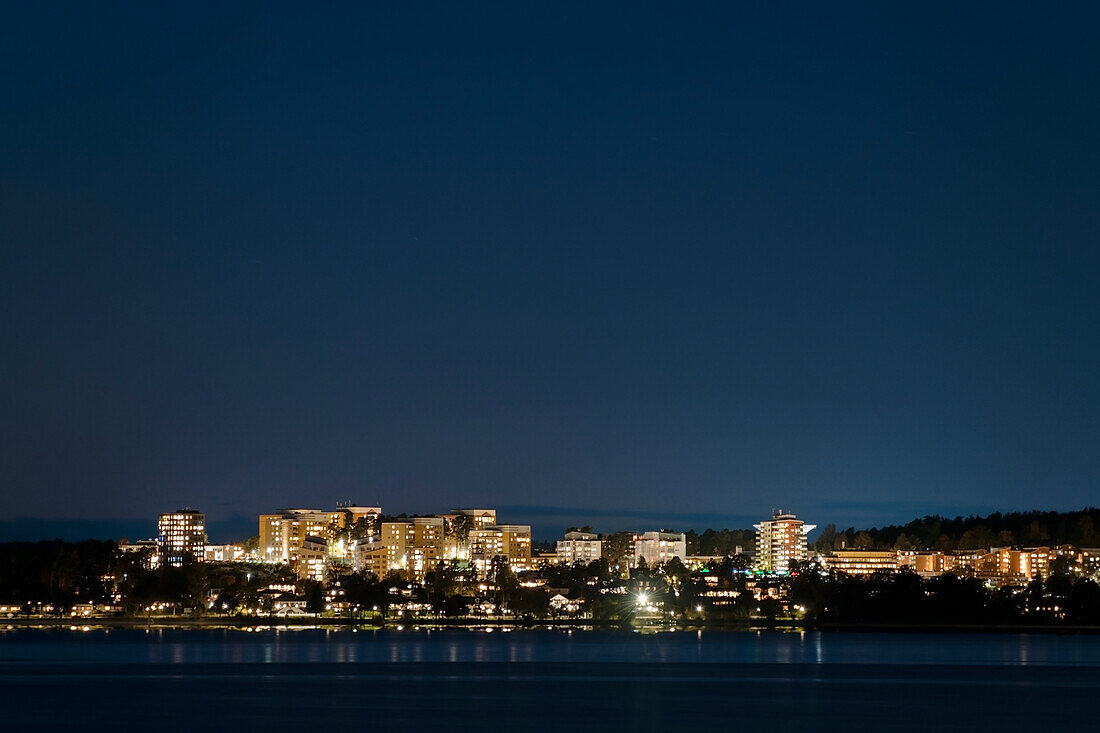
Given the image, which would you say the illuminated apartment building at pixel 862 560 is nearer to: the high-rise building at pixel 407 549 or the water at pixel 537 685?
the high-rise building at pixel 407 549

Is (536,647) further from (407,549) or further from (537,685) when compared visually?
(407,549)

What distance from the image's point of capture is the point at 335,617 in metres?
151

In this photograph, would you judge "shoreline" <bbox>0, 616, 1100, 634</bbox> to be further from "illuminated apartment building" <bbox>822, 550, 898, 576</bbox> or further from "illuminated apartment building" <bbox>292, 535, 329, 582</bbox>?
"illuminated apartment building" <bbox>822, 550, 898, 576</bbox>

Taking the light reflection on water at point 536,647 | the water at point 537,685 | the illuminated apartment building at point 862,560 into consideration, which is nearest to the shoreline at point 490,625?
the light reflection on water at point 536,647

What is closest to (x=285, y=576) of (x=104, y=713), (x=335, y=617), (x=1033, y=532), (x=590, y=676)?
(x=335, y=617)

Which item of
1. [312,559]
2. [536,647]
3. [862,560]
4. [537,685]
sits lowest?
[536,647]

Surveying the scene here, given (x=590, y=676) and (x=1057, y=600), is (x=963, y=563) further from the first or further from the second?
(x=590, y=676)

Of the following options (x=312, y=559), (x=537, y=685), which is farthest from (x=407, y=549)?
(x=537, y=685)

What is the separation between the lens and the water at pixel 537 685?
50.4 metres

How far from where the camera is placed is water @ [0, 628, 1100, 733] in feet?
165

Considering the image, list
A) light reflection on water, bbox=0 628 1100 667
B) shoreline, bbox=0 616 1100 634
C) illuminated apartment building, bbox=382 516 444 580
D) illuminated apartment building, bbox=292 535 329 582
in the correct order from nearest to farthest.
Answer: light reflection on water, bbox=0 628 1100 667
shoreline, bbox=0 616 1100 634
illuminated apartment building, bbox=292 535 329 582
illuminated apartment building, bbox=382 516 444 580

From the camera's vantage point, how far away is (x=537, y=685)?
209 ft

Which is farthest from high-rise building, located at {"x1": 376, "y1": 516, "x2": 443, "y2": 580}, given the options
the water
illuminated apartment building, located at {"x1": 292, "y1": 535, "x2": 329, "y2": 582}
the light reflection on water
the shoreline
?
the water

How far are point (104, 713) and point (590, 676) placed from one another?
2353 cm
